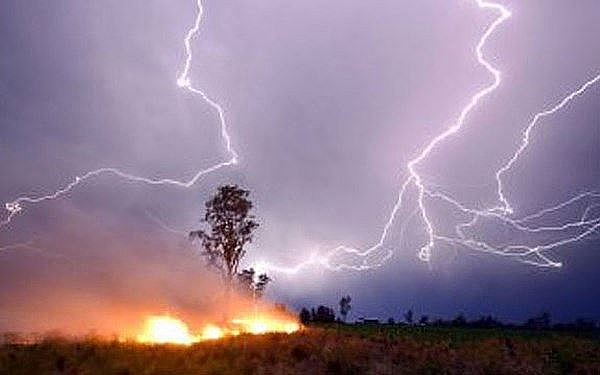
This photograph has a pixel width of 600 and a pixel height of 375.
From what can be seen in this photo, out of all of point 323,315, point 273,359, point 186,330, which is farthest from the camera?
point 323,315

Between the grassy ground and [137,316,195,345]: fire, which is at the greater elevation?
[137,316,195,345]: fire

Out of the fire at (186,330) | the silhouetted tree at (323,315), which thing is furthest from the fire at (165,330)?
the silhouetted tree at (323,315)

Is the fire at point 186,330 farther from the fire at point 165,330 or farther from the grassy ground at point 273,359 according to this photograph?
the grassy ground at point 273,359

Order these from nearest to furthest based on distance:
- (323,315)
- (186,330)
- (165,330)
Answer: (165,330) → (186,330) → (323,315)

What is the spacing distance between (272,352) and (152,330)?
13.7 meters

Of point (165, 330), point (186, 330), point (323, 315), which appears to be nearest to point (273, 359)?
point (165, 330)

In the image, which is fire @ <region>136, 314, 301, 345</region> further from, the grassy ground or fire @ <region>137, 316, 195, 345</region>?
the grassy ground

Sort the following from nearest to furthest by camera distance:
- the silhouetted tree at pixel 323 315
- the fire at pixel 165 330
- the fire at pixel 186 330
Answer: the fire at pixel 186 330, the fire at pixel 165 330, the silhouetted tree at pixel 323 315

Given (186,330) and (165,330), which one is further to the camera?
(186,330)

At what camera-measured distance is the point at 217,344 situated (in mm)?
26766

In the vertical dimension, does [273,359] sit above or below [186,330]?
below

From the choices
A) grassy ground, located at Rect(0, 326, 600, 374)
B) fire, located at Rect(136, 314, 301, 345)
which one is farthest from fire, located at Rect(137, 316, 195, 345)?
grassy ground, located at Rect(0, 326, 600, 374)

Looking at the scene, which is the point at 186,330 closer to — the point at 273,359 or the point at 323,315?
the point at 273,359

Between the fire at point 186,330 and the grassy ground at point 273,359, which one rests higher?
the fire at point 186,330
